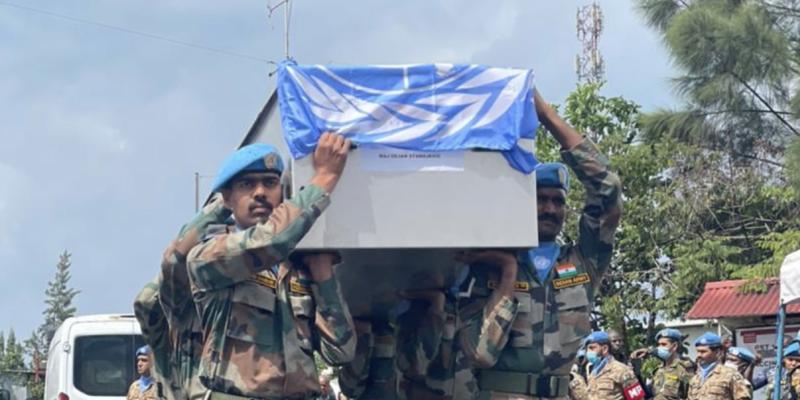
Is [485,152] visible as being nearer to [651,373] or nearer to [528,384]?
[528,384]

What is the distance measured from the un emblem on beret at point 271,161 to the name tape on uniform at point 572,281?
1.58 metres

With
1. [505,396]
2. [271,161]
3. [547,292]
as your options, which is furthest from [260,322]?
[547,292]

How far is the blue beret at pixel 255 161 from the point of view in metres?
5.29

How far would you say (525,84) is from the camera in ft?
17.9

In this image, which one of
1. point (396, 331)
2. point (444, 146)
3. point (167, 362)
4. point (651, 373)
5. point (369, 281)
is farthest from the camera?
point (651, 373)

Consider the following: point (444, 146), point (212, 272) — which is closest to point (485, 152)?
point (444, 146)

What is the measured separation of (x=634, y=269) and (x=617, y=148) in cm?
179

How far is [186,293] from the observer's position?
5875mm

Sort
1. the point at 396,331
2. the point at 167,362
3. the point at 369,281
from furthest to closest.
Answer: the point at 167,362 < the point at 396,331 < the point at 369,281

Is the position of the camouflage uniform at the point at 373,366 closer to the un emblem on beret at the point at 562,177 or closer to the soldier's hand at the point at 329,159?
the un emblem on beret at the point at 562,177

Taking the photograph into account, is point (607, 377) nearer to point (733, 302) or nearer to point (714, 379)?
point (714, 379)

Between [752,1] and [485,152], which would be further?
[752,1]

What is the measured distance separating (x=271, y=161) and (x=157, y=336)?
→ 178cm

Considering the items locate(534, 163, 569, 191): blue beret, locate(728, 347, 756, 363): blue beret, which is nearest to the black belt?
locate(534, 163, 569, 191): blue beret
